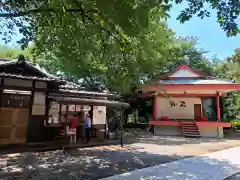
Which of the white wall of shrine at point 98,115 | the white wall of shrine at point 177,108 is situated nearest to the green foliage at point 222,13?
the white wall of shrine at point 98,115

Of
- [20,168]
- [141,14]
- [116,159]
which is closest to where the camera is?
[141,14]

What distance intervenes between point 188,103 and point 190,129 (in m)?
3.38

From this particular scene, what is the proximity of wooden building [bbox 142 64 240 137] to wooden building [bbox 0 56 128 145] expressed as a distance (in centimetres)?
839

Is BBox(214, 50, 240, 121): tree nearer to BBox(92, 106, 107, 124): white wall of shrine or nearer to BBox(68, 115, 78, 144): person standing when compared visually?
BBox(92, 106, 107, 124): white wall of shrine

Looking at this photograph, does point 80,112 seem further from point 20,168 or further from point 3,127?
point 20,168

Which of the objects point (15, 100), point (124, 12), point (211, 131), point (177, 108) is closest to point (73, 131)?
point (15, 100)

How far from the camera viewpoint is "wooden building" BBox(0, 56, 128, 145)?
12141mm

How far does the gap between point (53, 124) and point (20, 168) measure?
581 cm

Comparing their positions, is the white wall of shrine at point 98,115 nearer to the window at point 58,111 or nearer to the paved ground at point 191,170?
the window at point 58,111

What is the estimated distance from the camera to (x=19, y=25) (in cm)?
823

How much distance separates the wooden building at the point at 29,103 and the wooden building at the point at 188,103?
27.5 ft

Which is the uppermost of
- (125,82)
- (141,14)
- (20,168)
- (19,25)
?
(19,25)

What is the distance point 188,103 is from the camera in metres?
23.5

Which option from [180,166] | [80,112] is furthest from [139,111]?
[180,166]
